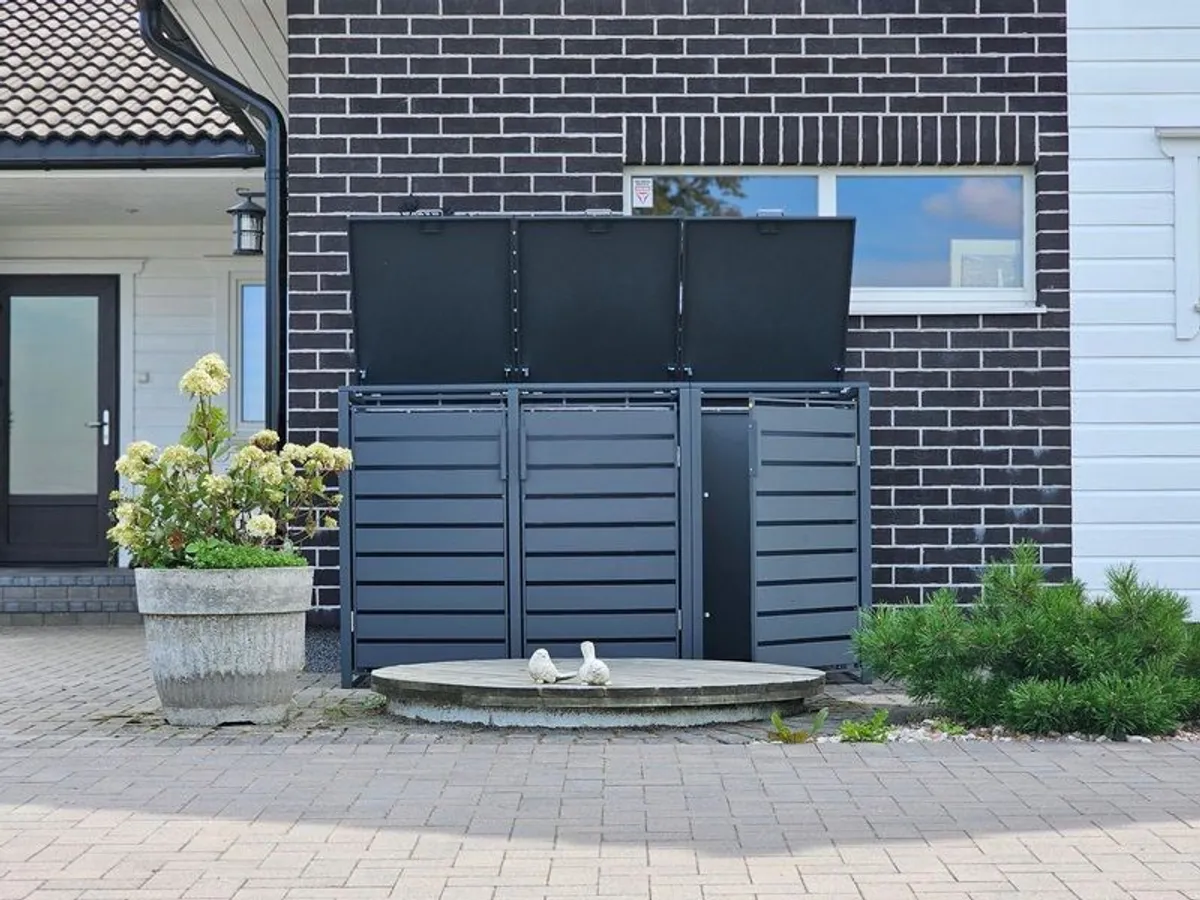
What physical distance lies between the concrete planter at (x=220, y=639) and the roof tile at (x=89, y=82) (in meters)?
7.38

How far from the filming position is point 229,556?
28.7 ft

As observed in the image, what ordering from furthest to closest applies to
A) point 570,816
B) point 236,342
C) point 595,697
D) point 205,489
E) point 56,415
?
1. point 56,415
2. point 236,342
3. point 205,489
4. point 595,697
5. point 570,816

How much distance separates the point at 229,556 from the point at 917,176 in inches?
198

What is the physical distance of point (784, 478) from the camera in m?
9.95

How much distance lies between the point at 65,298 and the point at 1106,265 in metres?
10.6

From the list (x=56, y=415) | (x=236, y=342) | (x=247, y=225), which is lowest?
(x=56, y=415)

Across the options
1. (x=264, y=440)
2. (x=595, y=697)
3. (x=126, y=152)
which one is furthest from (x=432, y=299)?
(x=126, y=152)

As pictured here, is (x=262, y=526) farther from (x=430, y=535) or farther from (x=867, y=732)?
(x=867, y=732)

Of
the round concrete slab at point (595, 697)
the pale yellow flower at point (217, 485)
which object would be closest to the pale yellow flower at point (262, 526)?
the pale yellow flower at point (217, 485)

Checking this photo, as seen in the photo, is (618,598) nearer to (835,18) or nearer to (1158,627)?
(1158,627)

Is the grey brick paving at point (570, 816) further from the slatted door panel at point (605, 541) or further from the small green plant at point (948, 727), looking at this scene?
the slatted door panel at point (605, 541)

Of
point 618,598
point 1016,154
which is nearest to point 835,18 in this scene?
point 1016,154

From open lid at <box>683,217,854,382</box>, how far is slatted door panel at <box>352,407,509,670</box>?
51.8 inches

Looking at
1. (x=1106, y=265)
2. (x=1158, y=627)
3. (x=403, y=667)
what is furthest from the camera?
(x=1106, y=265)
